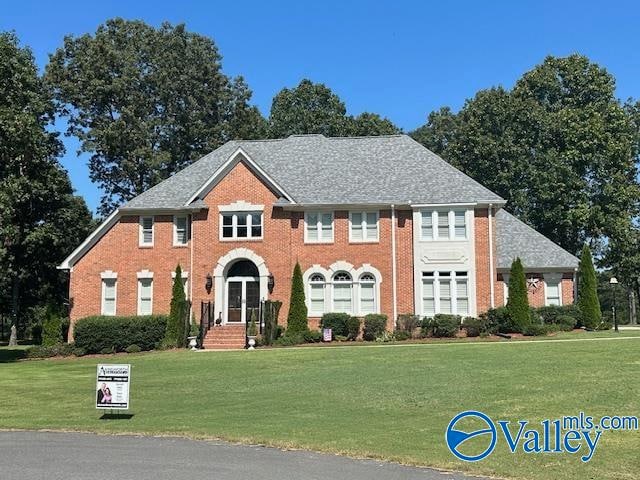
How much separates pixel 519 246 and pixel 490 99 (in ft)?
69.1

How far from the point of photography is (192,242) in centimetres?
3362

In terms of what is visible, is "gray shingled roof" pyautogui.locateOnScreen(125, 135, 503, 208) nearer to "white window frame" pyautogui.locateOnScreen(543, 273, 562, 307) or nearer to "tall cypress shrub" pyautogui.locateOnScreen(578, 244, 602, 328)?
"white window frame" pyautogui.locateOnScreen(543, 273, 562, 307)

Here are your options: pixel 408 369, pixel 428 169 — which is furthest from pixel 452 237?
pixel 408 369

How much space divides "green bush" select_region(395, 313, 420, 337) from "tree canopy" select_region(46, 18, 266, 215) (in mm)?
23898

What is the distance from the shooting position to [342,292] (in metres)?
33.3

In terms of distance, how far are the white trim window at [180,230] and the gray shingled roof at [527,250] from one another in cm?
1622

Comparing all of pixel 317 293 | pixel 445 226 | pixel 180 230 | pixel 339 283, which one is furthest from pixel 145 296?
pixel 445 226

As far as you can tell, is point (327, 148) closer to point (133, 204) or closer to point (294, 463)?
point (133, 204)

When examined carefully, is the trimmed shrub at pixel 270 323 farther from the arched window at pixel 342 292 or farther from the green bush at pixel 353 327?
the arched window at pixel 342 292

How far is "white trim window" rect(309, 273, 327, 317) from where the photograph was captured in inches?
1308

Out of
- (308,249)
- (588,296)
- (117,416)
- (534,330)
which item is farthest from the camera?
(588,296)

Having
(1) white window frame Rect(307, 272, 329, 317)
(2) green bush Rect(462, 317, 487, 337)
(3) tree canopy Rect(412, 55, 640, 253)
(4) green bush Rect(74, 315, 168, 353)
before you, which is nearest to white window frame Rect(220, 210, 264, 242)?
(1) white window frame Rect(307, 272, 329, 317)

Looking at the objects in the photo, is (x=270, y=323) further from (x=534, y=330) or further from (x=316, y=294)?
(x=534, y=330)

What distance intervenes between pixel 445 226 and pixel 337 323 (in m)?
7.22
